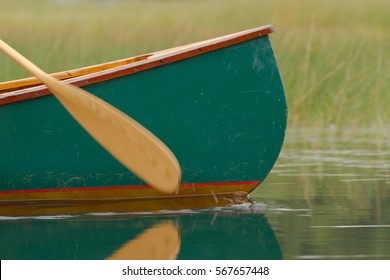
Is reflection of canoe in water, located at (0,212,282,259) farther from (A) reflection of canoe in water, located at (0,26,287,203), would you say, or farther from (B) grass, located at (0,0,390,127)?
(B) grass, located at (0,0,390,127)

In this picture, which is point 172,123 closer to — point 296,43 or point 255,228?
point 255,228

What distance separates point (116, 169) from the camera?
961 cm

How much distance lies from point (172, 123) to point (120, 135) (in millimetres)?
413

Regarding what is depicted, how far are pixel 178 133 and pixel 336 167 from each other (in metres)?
2.56

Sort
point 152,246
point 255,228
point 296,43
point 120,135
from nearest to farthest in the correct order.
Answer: point 152,246 → point 255,228 → point 120,135 → point 296,43

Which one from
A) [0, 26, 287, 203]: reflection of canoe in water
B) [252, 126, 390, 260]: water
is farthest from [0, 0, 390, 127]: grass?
[0, 26, 287, 203]: reflection of canoe in water

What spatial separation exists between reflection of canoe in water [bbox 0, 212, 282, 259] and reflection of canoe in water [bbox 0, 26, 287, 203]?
0.57 metres

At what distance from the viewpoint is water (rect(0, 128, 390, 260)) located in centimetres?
754

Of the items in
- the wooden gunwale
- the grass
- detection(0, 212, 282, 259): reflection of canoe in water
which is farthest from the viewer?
the grass

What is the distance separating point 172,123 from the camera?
9508 millimetres

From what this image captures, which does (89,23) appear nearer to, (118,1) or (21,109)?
(118,1)

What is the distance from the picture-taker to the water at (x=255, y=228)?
7539 mm

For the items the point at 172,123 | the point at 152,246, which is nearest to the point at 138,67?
the point at 172,123

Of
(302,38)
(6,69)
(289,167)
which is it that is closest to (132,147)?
(289,167)
